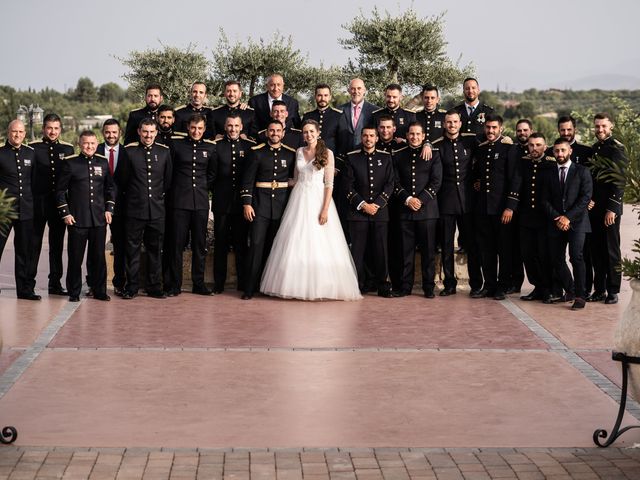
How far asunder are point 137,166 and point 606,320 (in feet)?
16.9

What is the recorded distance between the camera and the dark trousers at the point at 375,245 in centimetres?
1288

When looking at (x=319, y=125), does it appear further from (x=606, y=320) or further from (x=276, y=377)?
(x=276, y=377)

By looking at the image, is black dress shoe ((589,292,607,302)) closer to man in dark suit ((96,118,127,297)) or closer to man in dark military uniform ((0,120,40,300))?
man in dark suit ((96,118,127,297))

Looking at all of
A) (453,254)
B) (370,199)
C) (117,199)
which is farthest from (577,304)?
(117,199)

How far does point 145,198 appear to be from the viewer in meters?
12.5

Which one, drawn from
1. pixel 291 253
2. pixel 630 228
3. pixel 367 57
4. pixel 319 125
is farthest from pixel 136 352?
pixel 630 228

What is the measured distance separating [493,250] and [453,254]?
453 mm

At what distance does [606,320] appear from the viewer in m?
11.6

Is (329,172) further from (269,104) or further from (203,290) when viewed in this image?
(203,290)

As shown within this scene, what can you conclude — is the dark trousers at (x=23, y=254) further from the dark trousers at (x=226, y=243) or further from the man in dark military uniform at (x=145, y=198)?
the dark trousers at (x=226, y=243)

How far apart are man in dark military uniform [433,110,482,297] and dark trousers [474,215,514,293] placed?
0.14 m

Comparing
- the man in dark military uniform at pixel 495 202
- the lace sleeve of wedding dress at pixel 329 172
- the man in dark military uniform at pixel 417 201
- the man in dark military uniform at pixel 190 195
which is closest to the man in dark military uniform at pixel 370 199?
the man in dark military uniform at pixel 417 201

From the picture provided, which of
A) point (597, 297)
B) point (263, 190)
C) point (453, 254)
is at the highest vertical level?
point (263, 190)

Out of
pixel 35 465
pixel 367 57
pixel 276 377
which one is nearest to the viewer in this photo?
pixel 35 465
